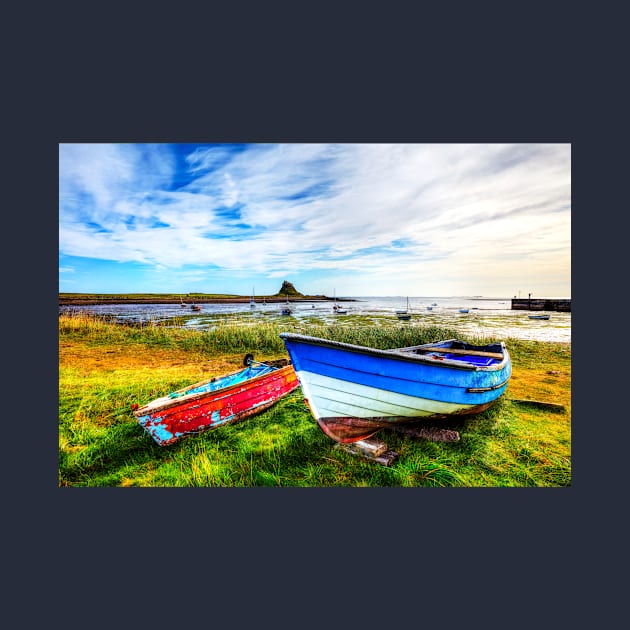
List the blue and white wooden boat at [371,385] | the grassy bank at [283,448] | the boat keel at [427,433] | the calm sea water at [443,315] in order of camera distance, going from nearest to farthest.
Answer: the blue and white wooden boat at [371,385] → the grassy bank at [283,448] → the boat keel at [427,433] → the calm sea water at [443,315]

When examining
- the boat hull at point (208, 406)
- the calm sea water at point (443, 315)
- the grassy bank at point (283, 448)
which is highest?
the calm sea water at point (443, 315)

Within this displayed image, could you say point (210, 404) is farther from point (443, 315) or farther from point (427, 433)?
point (443, 315)

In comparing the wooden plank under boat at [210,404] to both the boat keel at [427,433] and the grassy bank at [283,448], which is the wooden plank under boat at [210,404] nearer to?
the grassy bank at [283,448]

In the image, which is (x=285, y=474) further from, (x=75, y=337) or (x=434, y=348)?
(x=75, y=337)

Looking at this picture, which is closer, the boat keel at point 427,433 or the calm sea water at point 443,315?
the boat keel at point 427,433

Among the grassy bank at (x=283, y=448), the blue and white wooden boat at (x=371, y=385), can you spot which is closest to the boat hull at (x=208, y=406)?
the grassy bank at (x=283, y=448)

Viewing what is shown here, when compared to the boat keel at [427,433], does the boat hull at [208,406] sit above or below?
above

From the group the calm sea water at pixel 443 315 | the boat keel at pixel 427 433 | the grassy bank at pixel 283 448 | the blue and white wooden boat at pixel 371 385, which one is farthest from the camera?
the calm sea water at pixel 443 315

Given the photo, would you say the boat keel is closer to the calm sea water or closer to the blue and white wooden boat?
the blue and white wooden boat

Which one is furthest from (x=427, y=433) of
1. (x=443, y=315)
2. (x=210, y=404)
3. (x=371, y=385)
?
(x=443, y=315)
